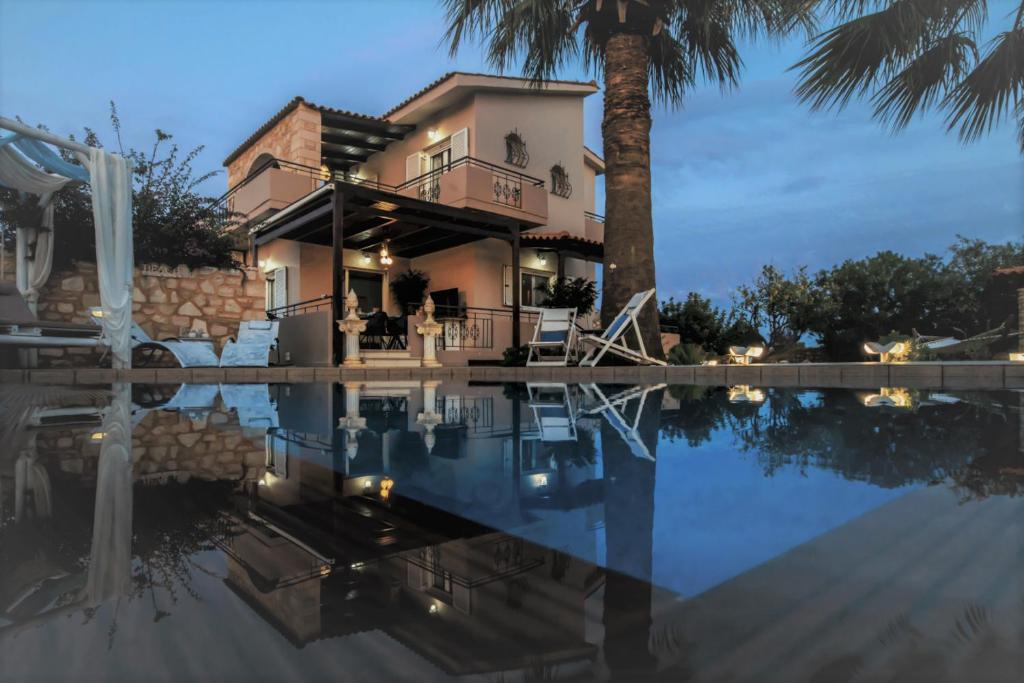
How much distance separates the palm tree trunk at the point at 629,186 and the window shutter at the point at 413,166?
253 inches

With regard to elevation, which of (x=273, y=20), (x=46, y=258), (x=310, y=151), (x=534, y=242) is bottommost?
(x=46, y=258)

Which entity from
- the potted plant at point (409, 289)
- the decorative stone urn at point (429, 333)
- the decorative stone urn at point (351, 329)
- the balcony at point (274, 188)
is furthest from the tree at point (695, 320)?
the balcony at point (274, 188)

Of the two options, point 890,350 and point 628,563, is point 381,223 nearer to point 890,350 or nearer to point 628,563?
point 890,350

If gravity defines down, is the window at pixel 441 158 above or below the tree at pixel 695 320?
above

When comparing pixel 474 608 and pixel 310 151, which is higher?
pixel 310 151

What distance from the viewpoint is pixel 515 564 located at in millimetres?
762

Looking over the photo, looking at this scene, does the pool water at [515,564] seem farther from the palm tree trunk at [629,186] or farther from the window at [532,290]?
the window at [532,290]

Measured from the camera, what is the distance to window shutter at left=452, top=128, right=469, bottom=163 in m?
12.5

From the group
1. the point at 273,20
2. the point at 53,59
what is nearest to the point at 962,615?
the point at 273,20

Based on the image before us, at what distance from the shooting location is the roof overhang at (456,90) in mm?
12141

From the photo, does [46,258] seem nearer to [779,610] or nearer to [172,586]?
[172,586]

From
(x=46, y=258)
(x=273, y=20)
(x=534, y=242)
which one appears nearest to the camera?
(x=46, y=258)

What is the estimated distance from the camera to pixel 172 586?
26.5 inches

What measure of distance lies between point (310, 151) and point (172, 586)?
12516mm
